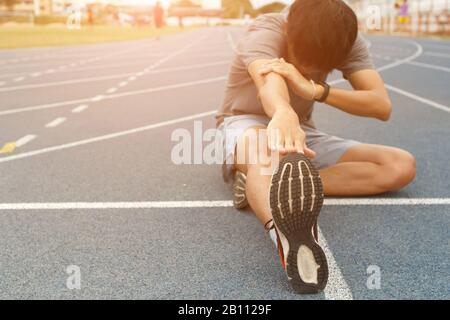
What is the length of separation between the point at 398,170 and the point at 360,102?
2.16 ft

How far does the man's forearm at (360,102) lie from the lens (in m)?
3.39

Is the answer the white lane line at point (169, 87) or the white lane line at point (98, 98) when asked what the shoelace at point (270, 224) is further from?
the white lane line at point (169, 87)

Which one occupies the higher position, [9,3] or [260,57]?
[9,3]

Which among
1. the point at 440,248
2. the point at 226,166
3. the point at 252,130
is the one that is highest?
the point at 252,130

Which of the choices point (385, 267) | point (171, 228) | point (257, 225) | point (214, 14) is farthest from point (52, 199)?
point (214, 14)

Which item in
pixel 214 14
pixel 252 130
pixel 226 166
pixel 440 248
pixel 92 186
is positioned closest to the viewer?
pixel 440 248

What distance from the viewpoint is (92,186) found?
14.3 feet

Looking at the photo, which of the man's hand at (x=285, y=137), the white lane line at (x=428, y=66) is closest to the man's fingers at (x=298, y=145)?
the man's hand at (x=285, y=137)

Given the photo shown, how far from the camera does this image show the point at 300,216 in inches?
98.8

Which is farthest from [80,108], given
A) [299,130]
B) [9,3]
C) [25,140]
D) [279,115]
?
[9,3]

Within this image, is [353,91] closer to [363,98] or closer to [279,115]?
[363,98]

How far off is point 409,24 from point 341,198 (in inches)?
1685

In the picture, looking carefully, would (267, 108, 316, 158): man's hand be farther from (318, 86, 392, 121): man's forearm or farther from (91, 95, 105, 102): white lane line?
(91, 95, 105, 102): white lane line

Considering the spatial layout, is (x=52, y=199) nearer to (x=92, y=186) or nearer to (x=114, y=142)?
(x=92, y=186)
